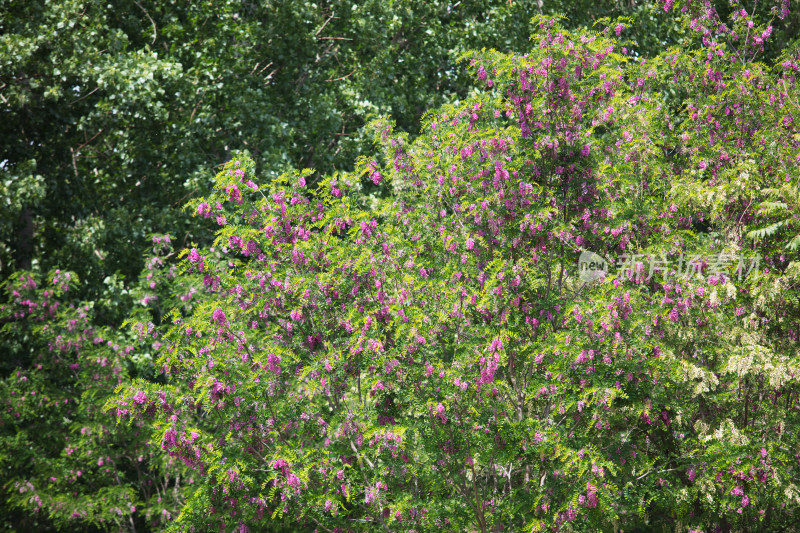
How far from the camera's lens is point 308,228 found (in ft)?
25.6

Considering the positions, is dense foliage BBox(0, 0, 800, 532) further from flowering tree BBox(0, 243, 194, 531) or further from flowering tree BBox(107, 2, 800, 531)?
flowering tree BBox(0, 243, 194, 531)

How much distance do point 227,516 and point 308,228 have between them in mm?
2666

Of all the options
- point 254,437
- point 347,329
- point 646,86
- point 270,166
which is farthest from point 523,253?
point 270,166

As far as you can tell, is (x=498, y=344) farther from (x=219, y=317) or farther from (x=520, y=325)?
(x=219, y=317)

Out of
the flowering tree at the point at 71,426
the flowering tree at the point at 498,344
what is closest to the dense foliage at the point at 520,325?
the flowering tree at the point at 498,344

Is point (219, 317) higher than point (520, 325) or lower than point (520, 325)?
higher

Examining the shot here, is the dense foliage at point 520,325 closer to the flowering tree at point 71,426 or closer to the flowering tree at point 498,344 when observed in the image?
the flowering tree at point 498,344

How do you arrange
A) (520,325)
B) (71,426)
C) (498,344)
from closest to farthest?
(498,344) < (520,325) < (71,426)

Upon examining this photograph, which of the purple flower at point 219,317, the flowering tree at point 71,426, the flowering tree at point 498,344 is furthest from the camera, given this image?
the flowering tree at point 71,426

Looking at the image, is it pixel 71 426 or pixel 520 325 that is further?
pixel 71 426

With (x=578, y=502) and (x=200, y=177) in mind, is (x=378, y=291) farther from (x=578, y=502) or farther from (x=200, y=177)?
(x=200, y=177)

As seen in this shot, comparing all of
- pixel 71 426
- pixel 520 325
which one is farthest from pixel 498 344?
pixel 71 426

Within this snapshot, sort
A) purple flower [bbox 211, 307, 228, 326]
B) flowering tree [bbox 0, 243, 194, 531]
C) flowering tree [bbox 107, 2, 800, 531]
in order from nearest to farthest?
flowering tree [bbox 107, 2, 800, 531], purple flower [bbox 211, 307, 228, 326], flowering tree [bbox 0, 243, 194, 531]

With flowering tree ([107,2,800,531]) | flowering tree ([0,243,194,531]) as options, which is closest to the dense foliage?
flowering tree ([107,2,800,531])
